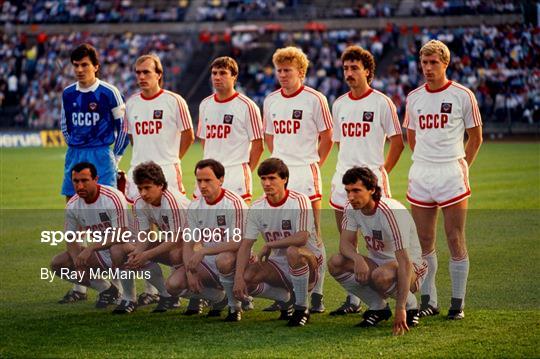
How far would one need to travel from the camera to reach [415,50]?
37.8 metres

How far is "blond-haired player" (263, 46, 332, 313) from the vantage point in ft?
30.6

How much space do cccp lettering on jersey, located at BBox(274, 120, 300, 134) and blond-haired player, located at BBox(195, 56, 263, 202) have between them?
0.22m

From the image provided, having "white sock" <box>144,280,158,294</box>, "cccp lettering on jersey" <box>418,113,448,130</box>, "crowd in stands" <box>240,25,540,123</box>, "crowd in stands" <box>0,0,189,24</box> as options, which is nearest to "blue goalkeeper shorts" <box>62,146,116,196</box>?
"white sock" <box>144,280,158,294</box>

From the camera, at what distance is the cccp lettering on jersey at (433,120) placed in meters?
8.59

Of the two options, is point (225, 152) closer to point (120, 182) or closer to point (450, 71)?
point (120, 182)

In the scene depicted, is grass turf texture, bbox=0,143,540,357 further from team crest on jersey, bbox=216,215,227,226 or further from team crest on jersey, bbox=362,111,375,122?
team crest on jersey, bbox=362,111,375,122

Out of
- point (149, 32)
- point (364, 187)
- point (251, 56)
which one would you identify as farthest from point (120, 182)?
point (149, 32)

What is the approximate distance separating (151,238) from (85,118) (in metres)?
1.65

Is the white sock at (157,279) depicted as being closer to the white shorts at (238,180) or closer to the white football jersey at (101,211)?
the white football jersey at (101,211)

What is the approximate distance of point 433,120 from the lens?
28.2 ft

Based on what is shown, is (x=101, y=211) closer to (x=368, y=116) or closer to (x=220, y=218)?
(x=220, y=218)

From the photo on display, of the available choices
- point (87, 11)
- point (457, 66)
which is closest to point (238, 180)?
point (457, 66)

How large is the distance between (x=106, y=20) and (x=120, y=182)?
3831cm

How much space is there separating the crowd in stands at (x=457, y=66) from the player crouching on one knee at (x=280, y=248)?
82.5ft
